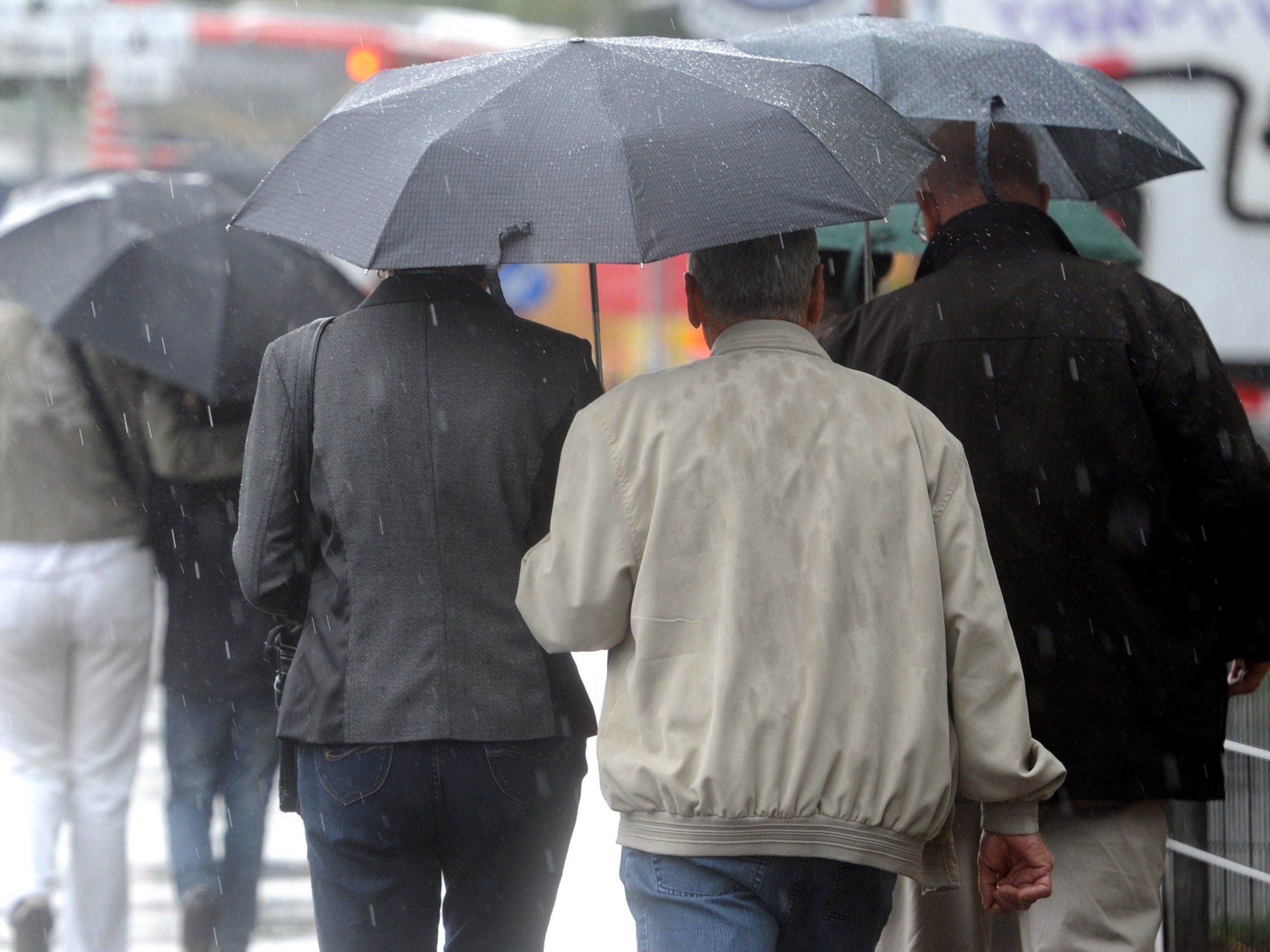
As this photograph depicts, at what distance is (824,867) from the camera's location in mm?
2344

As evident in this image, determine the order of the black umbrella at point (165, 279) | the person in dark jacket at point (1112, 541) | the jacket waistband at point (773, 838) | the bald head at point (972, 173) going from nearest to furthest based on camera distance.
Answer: the jacket waistband at point (773, 838), the person in dark jacket at point (1112, 541), the bald head at point (972, 173), the black umbrella at point (165, 279)

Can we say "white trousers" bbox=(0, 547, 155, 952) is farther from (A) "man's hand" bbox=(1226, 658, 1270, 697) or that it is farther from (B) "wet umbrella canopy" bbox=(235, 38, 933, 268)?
(A) "man's hand" bbox=(1226, 658, 1270, 697)

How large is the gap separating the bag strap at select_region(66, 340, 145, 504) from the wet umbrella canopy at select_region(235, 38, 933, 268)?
66.1 inches

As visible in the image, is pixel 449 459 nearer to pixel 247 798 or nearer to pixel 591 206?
pixel 591 206

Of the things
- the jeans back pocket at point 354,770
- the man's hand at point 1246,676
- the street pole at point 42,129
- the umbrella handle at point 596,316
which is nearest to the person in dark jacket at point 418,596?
the jeans back pocket at point 354,770

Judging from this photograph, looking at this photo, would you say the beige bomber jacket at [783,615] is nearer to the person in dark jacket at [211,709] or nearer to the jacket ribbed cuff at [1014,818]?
the jacket ribbed cuff at [1014,818]

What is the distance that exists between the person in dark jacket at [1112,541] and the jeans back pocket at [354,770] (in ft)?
3.96

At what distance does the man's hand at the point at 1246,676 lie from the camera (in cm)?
326

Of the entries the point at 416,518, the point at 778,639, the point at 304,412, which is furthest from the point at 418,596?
the point at 778,639

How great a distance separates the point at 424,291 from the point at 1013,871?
1.36 m

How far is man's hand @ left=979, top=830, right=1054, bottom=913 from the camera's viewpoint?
261 cm

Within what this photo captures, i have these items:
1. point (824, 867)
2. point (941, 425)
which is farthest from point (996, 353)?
point (824, 867)

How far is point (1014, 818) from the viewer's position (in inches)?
103

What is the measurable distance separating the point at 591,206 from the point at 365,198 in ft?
1.21
